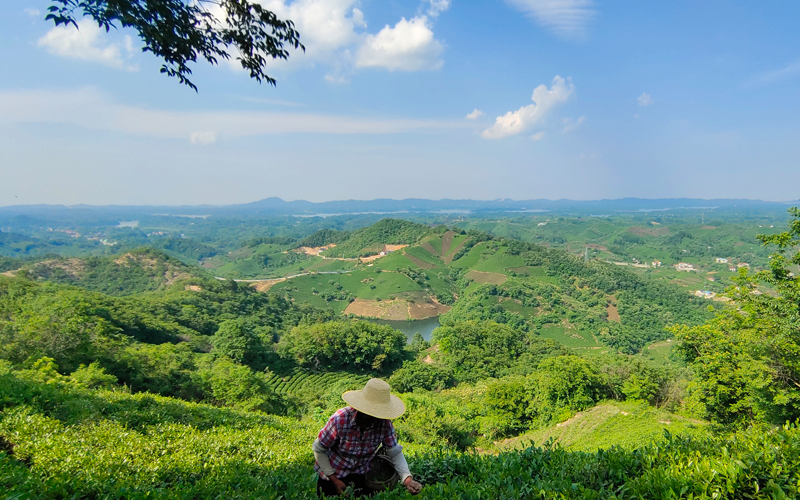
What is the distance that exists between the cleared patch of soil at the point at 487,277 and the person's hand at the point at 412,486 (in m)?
74.7

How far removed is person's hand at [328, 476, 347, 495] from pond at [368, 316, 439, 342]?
60.2 metres

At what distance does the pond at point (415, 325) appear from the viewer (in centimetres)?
6412

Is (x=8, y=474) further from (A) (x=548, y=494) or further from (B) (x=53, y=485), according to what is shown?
(A) (x=548, y=494)

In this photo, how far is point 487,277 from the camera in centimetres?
8156

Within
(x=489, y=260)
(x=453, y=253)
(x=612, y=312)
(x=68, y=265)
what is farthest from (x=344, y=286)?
(x=68, y=265)

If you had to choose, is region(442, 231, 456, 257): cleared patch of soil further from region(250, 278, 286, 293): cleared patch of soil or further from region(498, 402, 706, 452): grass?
region(498, 402, 706, 452): grass

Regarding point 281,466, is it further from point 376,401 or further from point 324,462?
point 376,401

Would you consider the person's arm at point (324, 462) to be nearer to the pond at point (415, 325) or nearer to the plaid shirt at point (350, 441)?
the plaid shirt at point (350, 441)

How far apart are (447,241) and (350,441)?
108 meters

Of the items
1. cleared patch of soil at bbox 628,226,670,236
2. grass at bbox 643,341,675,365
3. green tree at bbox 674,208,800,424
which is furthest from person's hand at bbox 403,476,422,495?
cleared patch of soil at bbox 628,226,670,236

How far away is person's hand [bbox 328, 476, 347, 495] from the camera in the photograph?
3331mm

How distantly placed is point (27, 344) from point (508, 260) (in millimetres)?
83432

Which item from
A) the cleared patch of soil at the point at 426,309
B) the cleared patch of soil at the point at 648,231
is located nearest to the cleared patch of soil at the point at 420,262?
the cleared patch of soil at the point at 426,309

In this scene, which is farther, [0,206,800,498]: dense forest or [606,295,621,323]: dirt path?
[606,295,621,323]: dirt path
